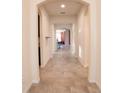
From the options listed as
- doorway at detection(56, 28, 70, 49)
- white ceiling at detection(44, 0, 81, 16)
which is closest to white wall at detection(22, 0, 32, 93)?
white ceiling at detection(44, 0, 81, 16)

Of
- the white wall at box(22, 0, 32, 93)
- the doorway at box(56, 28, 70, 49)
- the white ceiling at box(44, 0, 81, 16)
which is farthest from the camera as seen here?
the doorway at box(56, 28, 70, 49)

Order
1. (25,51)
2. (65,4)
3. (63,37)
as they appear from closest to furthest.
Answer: (25,51) < (65,4) < (63,37)

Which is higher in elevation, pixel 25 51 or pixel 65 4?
pixel 65 4

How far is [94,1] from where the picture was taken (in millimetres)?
4129

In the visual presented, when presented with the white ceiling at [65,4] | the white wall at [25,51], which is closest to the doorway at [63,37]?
the white ceiling at [65,4]

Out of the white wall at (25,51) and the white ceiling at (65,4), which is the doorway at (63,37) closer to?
the white ceiling at (65,4)

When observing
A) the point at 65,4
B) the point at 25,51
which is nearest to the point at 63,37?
the point at 65,4

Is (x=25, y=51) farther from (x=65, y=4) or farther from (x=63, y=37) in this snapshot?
(x=63, y=37)

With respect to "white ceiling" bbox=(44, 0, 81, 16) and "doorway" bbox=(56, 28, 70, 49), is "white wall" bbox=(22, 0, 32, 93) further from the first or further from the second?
"doorway" bbox=(56, 28, 70, 49)

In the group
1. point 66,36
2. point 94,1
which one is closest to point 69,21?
point 94,1

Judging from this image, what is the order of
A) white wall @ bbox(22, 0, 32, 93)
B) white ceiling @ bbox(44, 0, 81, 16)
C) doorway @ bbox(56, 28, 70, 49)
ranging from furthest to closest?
doorway @ bbox(56, 28, 70, 49) → white ceiling @ bbox(44, 0, 81, 16) → white wall @ bbox(22, 0, 32, 93)

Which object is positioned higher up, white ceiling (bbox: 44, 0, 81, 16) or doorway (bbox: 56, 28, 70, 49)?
white ceiling (bbox: 44, 0, 81, 16)
